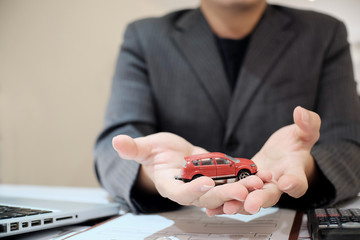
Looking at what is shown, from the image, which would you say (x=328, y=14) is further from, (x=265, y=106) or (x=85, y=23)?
(x=85, y=23)

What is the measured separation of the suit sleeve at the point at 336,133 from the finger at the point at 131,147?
10.6 inches

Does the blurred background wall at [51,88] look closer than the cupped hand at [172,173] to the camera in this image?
No

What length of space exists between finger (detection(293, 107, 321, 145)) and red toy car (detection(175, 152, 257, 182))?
80 millimetres

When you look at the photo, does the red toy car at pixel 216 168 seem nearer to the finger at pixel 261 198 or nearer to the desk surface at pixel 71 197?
the finger at pixel 261 198

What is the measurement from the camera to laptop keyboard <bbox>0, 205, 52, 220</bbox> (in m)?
0.47

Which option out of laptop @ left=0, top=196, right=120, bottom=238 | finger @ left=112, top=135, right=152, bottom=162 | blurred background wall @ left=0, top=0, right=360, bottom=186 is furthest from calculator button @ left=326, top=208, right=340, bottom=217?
blurred background wall @ left=0, top=0, right=360, bottom=186

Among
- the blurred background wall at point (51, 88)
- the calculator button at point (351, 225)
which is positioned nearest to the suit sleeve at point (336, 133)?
the calculator button at point (351, 225)

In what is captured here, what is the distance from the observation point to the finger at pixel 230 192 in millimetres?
355

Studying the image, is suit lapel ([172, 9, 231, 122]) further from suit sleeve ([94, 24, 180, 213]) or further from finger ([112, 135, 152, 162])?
finger ([112, 135, 152, 162])

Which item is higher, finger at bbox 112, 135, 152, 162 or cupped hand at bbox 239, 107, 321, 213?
finger at bbox 112, 135, 152, 162

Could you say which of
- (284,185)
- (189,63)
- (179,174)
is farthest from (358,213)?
(189,63)

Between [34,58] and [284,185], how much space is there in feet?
4.18

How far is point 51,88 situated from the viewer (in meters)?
1.40

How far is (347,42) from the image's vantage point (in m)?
0.82
